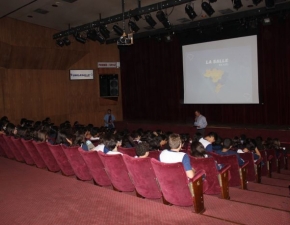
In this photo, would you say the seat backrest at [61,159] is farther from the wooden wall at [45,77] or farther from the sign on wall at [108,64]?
the sign on wall at [108,64]

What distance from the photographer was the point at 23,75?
10.8 metres

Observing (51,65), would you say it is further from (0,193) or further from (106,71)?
(0,193)

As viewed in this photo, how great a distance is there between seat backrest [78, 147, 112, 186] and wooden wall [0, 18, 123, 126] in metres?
6.95

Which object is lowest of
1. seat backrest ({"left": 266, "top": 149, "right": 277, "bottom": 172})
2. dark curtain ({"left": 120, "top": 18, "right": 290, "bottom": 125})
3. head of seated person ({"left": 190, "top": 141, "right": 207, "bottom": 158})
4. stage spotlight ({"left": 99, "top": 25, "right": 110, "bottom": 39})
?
seat backrest ({"left": 266, "top": 149, "right": 277, "bottom": 172})

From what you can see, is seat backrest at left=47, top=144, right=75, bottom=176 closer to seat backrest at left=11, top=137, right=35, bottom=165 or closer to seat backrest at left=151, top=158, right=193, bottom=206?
seat backrest at left=11, top=137, right=35, bottom=165

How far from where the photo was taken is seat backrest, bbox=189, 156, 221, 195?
378 centimetres

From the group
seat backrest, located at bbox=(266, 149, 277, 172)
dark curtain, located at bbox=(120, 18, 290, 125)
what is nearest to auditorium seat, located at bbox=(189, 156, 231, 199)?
seat backrest, located at bbox=(266, 149, 277, 172)

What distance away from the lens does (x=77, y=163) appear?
470 centimetres

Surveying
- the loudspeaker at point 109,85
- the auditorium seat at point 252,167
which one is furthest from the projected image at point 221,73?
the auditorium seat at point 252,167

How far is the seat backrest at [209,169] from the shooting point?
3783 millimetres

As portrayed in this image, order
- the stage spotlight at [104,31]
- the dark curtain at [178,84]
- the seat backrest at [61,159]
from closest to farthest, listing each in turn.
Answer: the seat backrest at [61,159], the stage spotlight at [104,31], the dark curtain at [178,84]

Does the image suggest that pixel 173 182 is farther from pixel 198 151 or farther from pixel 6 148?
pixel 6 148

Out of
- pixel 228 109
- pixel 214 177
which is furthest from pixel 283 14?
pixel 214 177

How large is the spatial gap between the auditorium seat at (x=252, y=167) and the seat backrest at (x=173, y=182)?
190cm
